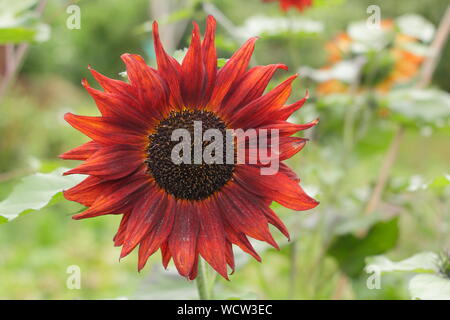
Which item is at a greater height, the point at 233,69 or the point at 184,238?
the point at 233,69

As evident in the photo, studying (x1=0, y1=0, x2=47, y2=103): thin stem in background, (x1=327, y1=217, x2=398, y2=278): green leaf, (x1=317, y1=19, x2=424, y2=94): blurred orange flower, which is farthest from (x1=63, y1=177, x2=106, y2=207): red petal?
(x1=317, y1=19, x2=424, y2=94): blurred orange flower

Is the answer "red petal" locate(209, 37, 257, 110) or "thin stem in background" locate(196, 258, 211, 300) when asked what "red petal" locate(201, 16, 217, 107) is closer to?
"red petal" locate(209, 37, 257, 110)

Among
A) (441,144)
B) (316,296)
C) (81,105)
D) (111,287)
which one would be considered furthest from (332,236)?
(81,105)

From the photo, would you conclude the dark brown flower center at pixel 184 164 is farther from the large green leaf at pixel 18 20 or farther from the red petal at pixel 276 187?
the large green leaf at pixel 18 20

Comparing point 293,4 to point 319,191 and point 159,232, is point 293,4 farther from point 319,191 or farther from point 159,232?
point 159,232

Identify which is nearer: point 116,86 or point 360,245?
point 116,86

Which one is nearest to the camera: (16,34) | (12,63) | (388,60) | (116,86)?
(116,86)

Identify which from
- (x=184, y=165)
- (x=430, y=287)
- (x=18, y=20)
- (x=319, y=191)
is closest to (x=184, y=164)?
(x=184, y=165)
